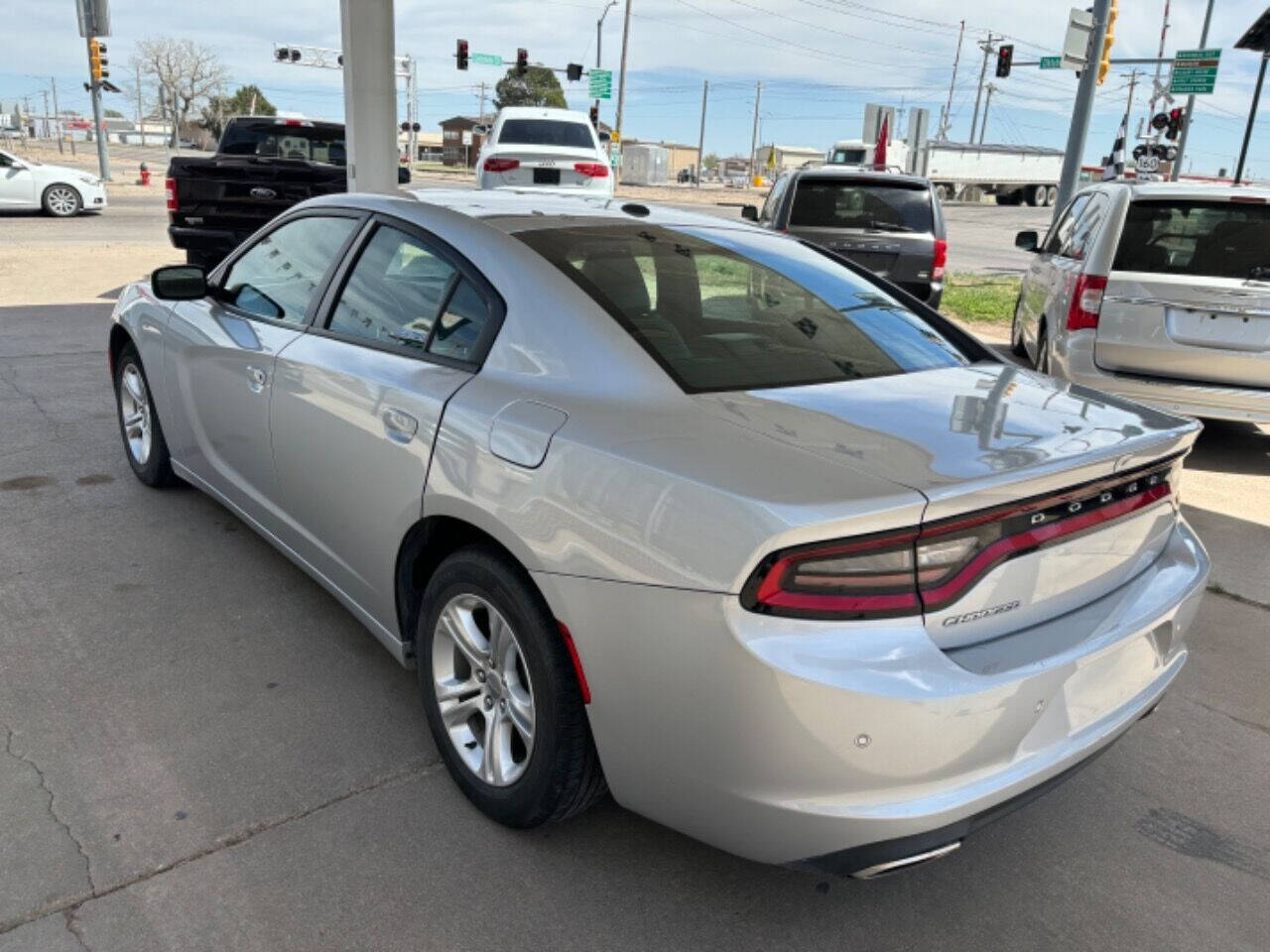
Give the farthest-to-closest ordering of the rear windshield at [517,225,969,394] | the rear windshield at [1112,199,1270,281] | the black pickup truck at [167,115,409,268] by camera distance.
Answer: the black pickup truck at [167,115,409,268]
the rear windshield at [1112,199,1270,281]
the rear windshield at [517,225,969,394]

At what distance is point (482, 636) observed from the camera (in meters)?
2.54

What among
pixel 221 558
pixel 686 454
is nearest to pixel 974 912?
pixel 686 454

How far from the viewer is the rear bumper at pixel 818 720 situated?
1.81 m

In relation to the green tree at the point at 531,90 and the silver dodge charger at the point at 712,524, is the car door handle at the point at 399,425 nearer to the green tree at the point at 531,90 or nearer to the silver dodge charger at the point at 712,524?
the silver dodge charger at the point at 712,524

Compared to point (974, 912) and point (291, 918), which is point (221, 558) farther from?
point (974, 912)

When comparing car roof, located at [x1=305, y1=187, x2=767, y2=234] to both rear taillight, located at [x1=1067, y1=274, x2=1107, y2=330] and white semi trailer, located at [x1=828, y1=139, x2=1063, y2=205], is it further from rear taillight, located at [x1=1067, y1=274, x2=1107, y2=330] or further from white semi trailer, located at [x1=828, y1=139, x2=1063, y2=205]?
white semi trailer, located at [x1=828, y1=139, x2=1063, y2=205]

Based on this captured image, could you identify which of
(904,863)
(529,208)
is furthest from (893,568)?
(529,208)

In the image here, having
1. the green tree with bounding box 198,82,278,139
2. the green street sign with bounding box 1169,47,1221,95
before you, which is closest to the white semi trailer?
the green street sign with bounding box 1169,47,1221,95

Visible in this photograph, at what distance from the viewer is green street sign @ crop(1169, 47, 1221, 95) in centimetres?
2261

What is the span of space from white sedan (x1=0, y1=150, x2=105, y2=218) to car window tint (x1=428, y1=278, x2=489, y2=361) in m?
20.4

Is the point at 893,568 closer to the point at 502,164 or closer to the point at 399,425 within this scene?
the point at 399,425

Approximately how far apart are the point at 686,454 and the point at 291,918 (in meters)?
1.39

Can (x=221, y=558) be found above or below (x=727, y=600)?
below

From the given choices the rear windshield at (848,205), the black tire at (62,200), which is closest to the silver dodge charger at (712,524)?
the rear windshield at (848,205)
